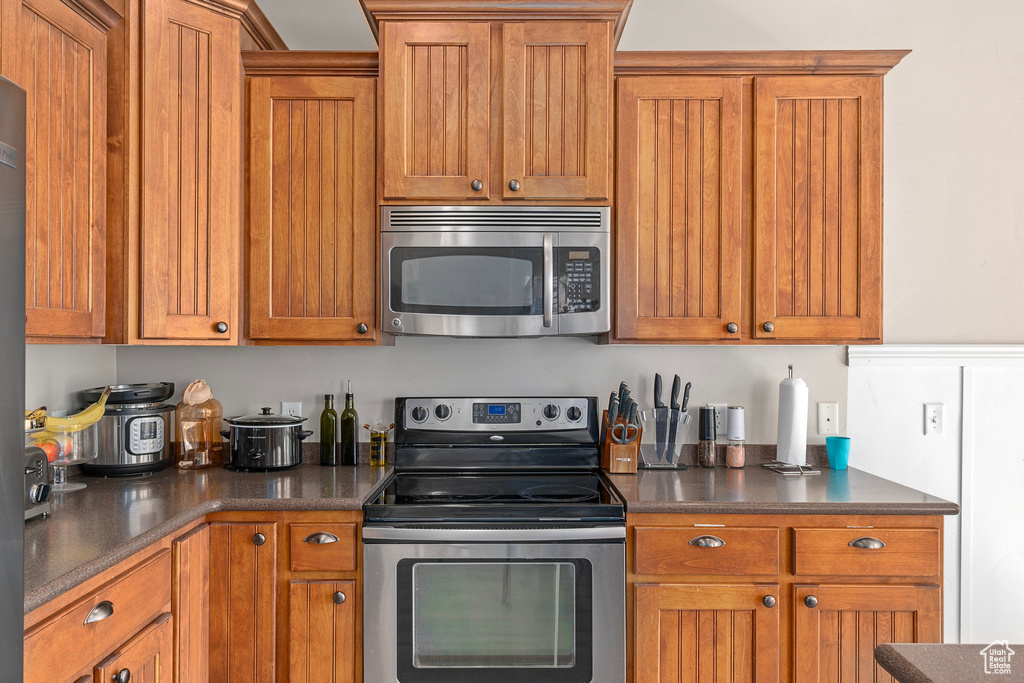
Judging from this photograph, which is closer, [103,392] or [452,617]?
[452,617]

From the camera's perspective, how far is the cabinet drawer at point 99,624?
1136mm

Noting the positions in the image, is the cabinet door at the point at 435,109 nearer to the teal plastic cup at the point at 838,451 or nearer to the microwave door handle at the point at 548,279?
the microwave door handle at the point at 548,279

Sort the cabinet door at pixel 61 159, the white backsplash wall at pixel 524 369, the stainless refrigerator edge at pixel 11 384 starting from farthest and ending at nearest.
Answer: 1. the white backsplash wall at pixel 524 369
2. the cabinet door at pixel 61 159
3. the stainless refrigerator edge at pixel 11 384

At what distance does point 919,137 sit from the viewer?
243 centimetres

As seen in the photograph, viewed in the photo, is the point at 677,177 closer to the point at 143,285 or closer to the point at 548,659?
the point at 548,659

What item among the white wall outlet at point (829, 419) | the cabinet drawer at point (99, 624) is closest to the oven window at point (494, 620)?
the cabinet drawer at point (99, 624)

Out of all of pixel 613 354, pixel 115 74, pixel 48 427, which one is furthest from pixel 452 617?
pixel 115 74

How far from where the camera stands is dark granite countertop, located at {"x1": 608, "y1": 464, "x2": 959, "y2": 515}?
1.78m

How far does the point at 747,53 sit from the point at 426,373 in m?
1.53

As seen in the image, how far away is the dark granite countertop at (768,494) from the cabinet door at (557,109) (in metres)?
0.92

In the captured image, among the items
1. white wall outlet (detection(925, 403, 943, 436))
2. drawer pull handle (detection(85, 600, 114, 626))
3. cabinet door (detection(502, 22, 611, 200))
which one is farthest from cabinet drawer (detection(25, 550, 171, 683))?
white wall outlet (detection(925, 403, 943, 436))

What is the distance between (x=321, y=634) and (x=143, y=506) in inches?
22.8

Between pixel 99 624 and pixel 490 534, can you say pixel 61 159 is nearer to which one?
pixel 99 624

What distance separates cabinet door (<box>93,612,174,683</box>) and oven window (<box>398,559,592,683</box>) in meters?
0.56
